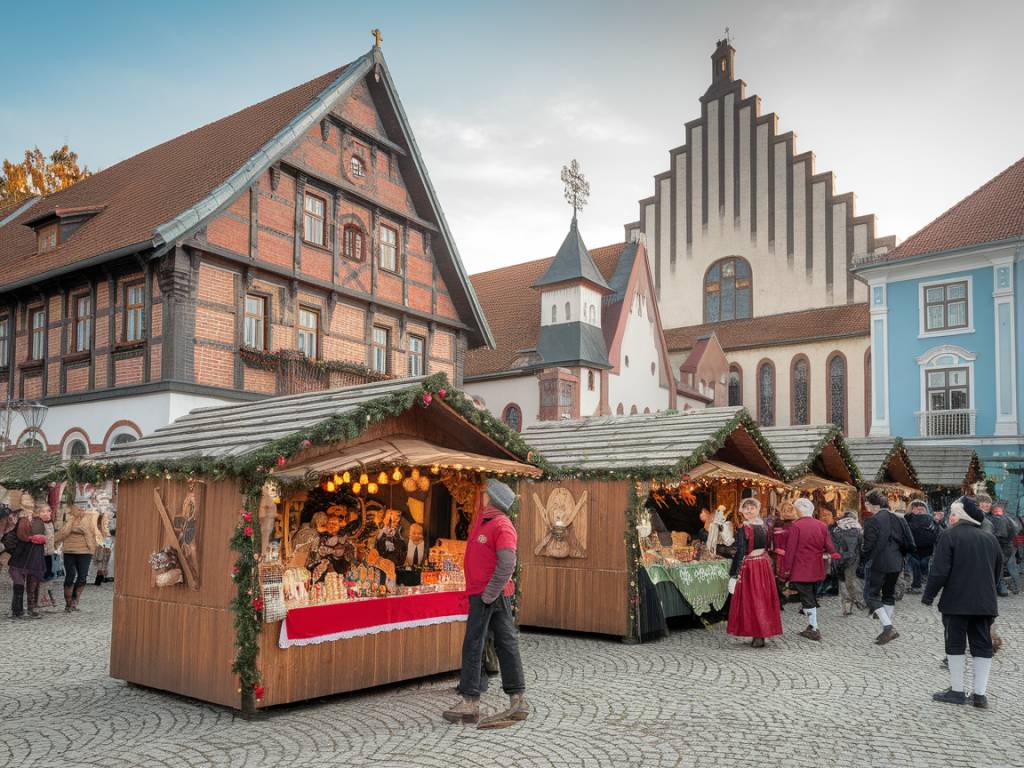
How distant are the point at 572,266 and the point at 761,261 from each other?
52.0 feet

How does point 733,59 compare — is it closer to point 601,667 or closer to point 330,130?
point 330,130

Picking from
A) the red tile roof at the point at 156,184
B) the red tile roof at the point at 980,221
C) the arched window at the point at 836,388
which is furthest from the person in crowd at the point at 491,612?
the arched window at the point at 836,388

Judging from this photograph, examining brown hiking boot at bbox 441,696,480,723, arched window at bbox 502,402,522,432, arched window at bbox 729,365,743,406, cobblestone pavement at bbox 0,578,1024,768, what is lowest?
cobblestone pavement at bbox 0,578,1024,768

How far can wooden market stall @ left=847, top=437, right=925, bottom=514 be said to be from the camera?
64.9 ft

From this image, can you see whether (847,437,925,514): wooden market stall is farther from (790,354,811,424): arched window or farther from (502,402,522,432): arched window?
(790,354,811,424): arched window

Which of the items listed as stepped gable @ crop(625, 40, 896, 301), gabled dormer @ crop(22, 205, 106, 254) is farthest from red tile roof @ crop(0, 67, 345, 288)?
stepped gable @ crop(625, 40, 896, 301)

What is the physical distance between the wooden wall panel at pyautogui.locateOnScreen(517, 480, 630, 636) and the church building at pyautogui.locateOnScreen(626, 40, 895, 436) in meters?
32.9

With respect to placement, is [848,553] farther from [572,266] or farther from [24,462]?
[572,266]

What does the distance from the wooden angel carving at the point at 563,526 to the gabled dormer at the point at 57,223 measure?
1555 centimetres

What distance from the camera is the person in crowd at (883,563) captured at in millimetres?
11594

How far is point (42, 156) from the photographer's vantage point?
113 feet

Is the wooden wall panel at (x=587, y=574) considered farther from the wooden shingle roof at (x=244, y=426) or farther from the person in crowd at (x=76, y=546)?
the person in crowd at (x=76, y=546)

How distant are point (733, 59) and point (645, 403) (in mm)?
22503

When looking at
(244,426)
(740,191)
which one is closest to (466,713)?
(244,426)
